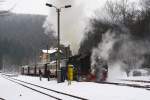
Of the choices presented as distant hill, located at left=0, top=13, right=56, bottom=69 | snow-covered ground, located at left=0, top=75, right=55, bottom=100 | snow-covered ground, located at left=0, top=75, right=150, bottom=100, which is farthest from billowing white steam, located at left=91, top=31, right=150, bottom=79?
distant hill, located at left=0, top=13, right=56, bottom=69

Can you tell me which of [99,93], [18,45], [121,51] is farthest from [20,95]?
[18,45]

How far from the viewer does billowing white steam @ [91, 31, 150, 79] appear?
111ft

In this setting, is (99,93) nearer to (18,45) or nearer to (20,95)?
(20,95)

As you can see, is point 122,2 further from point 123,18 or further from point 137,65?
point 137,65

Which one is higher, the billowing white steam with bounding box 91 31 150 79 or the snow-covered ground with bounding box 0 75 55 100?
the billowing white steam with bounding box 91 31 150 79

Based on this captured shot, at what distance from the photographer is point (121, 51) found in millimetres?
42406

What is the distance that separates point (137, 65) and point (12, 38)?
9720 centimetres

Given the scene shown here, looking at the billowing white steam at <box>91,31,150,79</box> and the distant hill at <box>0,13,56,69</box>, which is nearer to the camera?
→ the billowing white steam at <box>91,31,150,79</box>

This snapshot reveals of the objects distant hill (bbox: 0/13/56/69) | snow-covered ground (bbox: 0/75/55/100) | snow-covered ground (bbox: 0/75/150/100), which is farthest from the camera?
distant hill (bbox: 0/13/56/69)

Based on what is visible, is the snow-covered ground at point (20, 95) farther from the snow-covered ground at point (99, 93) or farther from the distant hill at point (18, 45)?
the distant hill at point (18, 45)

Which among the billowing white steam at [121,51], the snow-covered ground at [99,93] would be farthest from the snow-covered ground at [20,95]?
the billowing white steam at [121,51]

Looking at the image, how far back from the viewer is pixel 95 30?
147 ft

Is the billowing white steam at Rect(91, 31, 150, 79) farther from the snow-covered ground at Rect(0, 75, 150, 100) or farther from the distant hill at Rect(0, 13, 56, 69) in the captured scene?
the distant hill at Rect(0, 13, 56, 69)

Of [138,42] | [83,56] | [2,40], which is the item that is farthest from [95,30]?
[2,40]
